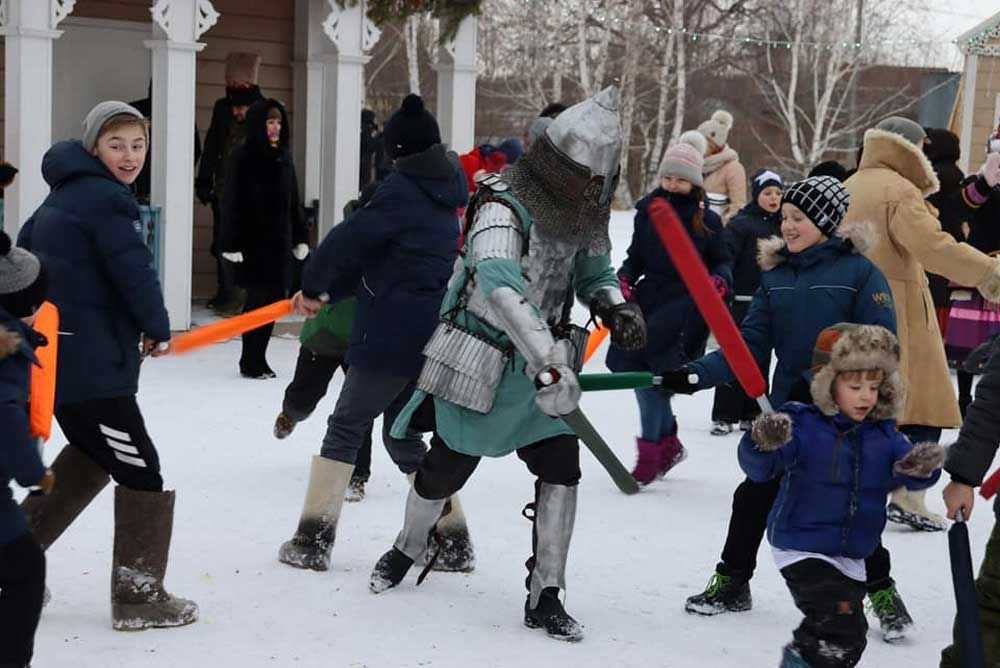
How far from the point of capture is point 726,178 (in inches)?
455

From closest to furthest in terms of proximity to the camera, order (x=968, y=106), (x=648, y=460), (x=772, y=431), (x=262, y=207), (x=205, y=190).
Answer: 1. (x=772, y=431)
2. (x=648, y=460)
3. (x=262, y=207)
4. (x=205, y=190)
5. (x=968, y=106)

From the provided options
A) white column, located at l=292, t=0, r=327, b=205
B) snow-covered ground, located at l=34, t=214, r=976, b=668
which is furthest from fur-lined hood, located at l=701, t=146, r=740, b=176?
snow-covered ground, located at l=34, t=214, r=976, b=668

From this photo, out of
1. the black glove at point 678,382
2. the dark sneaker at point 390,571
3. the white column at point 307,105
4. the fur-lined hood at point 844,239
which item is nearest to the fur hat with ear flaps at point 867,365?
the black glove at point 678,382

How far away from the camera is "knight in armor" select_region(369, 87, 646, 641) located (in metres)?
4.73

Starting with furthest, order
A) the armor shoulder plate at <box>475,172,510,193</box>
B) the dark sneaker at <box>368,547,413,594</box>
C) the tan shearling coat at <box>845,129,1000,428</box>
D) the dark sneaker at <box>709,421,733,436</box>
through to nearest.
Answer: the dark sneaker at <box>709,421,733,436</box>, the tan shearling coat at <box>845,129,1000,428</box>, the dark sneaker at <box>368,547,413,594</box>, the armor shoulder plate at <box>475,172,510,193</box>

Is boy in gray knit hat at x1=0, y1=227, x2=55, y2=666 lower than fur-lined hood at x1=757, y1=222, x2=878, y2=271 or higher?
lower

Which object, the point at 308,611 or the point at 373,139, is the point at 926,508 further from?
the point at 373,139

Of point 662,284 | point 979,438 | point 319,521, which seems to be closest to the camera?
point 979,438

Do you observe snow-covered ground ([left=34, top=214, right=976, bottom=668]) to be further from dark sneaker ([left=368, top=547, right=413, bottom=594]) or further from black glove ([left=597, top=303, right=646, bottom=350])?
black glove ([left=597, top=303, right=646, bottom=350])

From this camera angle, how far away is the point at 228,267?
1194 cm

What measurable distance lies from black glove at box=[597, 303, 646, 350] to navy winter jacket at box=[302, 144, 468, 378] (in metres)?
0.89

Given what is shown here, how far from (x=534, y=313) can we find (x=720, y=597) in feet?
4.41

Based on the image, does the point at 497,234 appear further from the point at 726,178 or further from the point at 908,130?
the point at 726,178

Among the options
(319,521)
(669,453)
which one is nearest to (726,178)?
(669,453)
